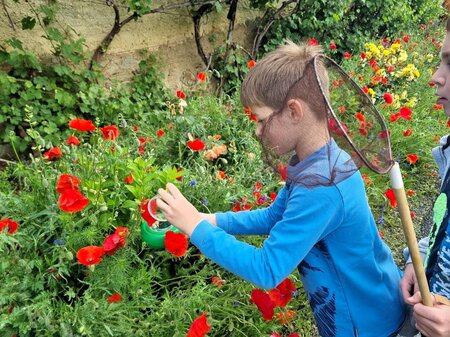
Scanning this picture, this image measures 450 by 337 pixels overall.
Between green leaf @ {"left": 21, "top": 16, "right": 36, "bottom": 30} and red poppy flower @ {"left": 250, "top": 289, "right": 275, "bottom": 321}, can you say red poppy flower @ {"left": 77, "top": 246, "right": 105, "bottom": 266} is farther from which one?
green leaf @ {"left": 21, "top": 16, "right": 36, "bottom": 30}

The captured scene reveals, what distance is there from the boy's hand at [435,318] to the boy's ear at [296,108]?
572 mm

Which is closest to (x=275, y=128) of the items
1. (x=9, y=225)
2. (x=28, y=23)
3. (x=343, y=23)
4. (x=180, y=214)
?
(x=180, y=214)

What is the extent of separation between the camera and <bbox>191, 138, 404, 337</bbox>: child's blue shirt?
113cm

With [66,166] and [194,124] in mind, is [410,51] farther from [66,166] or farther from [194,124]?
[66,166]

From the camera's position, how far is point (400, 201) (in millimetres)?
925

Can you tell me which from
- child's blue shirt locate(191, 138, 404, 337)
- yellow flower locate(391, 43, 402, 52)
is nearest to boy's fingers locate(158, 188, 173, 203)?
child's blue shirt locate(191, 138, 404, 337)

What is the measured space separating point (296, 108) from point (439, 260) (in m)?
0.61

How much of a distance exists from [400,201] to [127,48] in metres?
3.27

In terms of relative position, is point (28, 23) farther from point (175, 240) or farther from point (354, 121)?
point (354, 121)

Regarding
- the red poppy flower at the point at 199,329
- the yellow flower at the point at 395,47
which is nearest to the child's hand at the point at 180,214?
the red poppy flower at the point at 199,329

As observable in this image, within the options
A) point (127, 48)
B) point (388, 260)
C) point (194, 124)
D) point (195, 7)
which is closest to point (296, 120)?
point (388, 260)

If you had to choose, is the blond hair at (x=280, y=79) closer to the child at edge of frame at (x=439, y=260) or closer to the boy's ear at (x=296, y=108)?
the boy's ear at (x=296, y=108)

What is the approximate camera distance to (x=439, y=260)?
126 cm

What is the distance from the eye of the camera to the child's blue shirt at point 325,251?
3.71ft
